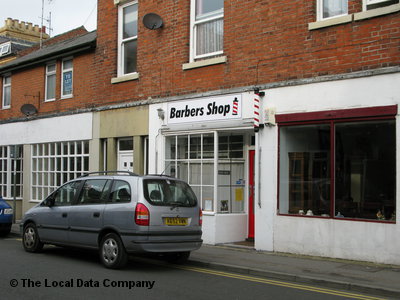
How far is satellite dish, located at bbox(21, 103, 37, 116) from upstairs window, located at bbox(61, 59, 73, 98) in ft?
5.41

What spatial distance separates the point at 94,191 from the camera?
10.3m

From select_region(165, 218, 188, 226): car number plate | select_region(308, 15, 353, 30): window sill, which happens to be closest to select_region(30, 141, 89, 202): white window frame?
select_region(165, 218, 188, 226): car number plate

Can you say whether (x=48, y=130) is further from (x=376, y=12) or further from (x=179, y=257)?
(x=376, y=12)

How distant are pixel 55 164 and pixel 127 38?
5.42 meters

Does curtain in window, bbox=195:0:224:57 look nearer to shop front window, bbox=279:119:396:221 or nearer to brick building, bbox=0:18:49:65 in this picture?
shop front window, bbox=279:119:396:221

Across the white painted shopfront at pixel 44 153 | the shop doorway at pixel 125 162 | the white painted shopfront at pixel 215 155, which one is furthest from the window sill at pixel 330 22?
the white painted shopfront at pixel 44 153

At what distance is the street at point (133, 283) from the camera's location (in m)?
7.48

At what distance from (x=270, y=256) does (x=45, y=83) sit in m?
11.8

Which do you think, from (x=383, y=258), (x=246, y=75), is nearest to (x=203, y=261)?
(x=383, y=258)

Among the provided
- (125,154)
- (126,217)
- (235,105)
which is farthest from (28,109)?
(126,217)

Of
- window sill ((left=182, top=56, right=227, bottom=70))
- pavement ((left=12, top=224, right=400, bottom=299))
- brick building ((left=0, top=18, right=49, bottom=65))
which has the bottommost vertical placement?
pavement ((left=12, top=224, right=400, bottom=299))

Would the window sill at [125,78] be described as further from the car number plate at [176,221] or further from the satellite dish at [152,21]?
the car number plate at [176,221]

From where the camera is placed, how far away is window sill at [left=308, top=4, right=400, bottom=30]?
32.5ft

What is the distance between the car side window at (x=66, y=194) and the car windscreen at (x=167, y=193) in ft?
6.53
